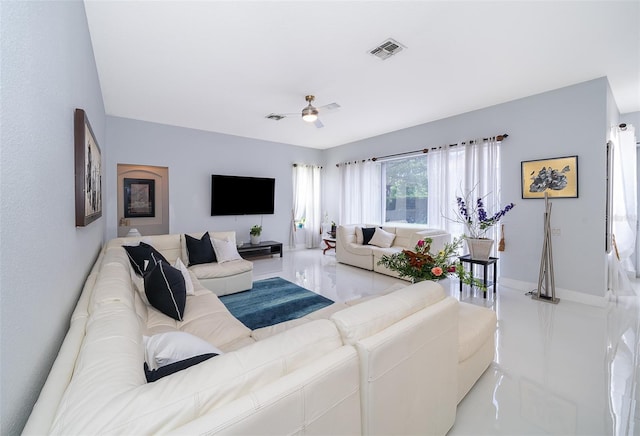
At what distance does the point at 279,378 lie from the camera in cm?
83

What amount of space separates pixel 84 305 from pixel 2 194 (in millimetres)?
948

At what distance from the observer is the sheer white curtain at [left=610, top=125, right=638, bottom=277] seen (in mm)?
3654

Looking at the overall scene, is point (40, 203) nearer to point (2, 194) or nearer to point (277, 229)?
point (2, 194)

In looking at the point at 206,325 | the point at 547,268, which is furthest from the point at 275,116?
the point at 547,268

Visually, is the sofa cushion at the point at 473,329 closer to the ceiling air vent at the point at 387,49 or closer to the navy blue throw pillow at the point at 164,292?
the navy blue throw pillow at the point at 164,292

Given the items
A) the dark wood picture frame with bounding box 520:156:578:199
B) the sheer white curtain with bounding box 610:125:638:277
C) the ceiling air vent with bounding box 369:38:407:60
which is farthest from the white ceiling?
the dark wood picture frame with bounding box 520:156:578:199

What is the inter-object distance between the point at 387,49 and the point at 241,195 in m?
4.28

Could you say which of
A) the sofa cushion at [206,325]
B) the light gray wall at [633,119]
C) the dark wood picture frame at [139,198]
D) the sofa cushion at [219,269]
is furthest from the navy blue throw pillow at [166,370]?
the light gray wall at [633,119]

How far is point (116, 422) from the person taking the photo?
573 mm

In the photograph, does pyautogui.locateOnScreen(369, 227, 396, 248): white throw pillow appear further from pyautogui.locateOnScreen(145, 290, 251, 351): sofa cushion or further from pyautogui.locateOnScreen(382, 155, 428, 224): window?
pyautogui.locateOnScreen(145, 290, 251, 351): sofa cushion

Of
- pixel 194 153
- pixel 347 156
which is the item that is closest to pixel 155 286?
pixel 194 153

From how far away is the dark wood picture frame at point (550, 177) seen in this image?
135 inches

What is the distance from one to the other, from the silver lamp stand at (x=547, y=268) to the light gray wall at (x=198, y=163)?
16.5 feet

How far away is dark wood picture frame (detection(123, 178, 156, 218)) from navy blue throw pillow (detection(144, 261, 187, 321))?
4.75m
